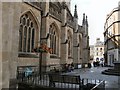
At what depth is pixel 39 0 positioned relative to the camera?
25.5 m

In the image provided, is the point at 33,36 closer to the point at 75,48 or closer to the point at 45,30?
the point at 45,30

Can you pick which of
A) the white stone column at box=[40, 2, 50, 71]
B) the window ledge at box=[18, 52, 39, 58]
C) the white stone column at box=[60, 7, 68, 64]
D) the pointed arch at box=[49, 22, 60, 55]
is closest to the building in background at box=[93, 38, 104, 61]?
the white stone column at box=[60, 7, 68, 64]

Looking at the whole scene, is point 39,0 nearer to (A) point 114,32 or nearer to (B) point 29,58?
(B) point 29,58

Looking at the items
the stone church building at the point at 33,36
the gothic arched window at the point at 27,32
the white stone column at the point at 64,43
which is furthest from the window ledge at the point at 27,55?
the white stone column at the point at 64,43

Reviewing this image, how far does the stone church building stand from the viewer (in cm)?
417

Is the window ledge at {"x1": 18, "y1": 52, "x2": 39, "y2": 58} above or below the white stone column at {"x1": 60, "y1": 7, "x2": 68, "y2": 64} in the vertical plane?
below

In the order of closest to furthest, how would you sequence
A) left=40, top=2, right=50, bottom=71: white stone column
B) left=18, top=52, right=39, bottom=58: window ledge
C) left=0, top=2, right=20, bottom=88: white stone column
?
left=0, top=2, right=20, bottom=88: white stone column, left=18, top=52, right=39, bottom=58: window ledge, left=40, top=2, right=50, bottom=71: white stone column

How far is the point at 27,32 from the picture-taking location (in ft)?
74.0

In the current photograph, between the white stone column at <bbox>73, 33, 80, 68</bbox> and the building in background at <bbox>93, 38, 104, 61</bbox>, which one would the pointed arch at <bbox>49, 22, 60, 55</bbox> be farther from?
the building in background at <bbox>93, 38, 104, 61</bbox>

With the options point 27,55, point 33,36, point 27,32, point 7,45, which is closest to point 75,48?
point 33,36

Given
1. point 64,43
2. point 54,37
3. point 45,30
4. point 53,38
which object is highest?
point 45,30

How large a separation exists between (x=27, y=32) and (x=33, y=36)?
1.69 m

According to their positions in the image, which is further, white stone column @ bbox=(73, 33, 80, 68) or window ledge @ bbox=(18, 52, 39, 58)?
white stone column @ bbox=(73, 33, 80, 68)

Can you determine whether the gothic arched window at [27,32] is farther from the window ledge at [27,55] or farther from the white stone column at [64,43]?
the white stone column at [64,43]
